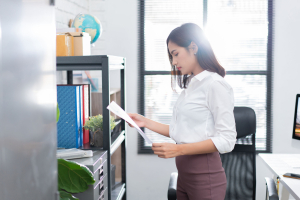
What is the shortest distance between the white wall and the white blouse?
151cm

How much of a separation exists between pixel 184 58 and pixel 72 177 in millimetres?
698

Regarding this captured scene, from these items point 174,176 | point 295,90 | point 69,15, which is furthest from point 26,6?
point 295,90

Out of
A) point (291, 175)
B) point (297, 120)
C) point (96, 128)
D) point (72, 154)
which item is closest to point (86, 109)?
point (96, 128)

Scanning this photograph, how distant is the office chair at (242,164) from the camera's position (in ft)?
5.65

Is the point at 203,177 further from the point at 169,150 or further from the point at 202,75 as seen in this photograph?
the point at 202,75

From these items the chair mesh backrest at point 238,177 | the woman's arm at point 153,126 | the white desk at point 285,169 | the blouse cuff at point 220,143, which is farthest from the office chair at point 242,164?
the blouse cuff at point 220,143

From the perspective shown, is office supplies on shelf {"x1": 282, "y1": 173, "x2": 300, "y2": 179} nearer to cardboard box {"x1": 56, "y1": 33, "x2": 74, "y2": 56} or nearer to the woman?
the woman

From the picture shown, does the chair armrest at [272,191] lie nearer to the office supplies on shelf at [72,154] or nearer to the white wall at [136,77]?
the office supplies on shelf at [72,154]

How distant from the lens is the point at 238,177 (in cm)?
174

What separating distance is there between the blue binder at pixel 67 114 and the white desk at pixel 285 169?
107 cm

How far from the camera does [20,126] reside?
543mm

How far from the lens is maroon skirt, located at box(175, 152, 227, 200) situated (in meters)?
1.22

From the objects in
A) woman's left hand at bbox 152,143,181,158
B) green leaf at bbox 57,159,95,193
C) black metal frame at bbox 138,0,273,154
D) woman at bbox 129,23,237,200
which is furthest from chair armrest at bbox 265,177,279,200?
black metal frame at bbox 138,0,273,154

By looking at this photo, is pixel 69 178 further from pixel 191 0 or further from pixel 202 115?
pixel 191 0
